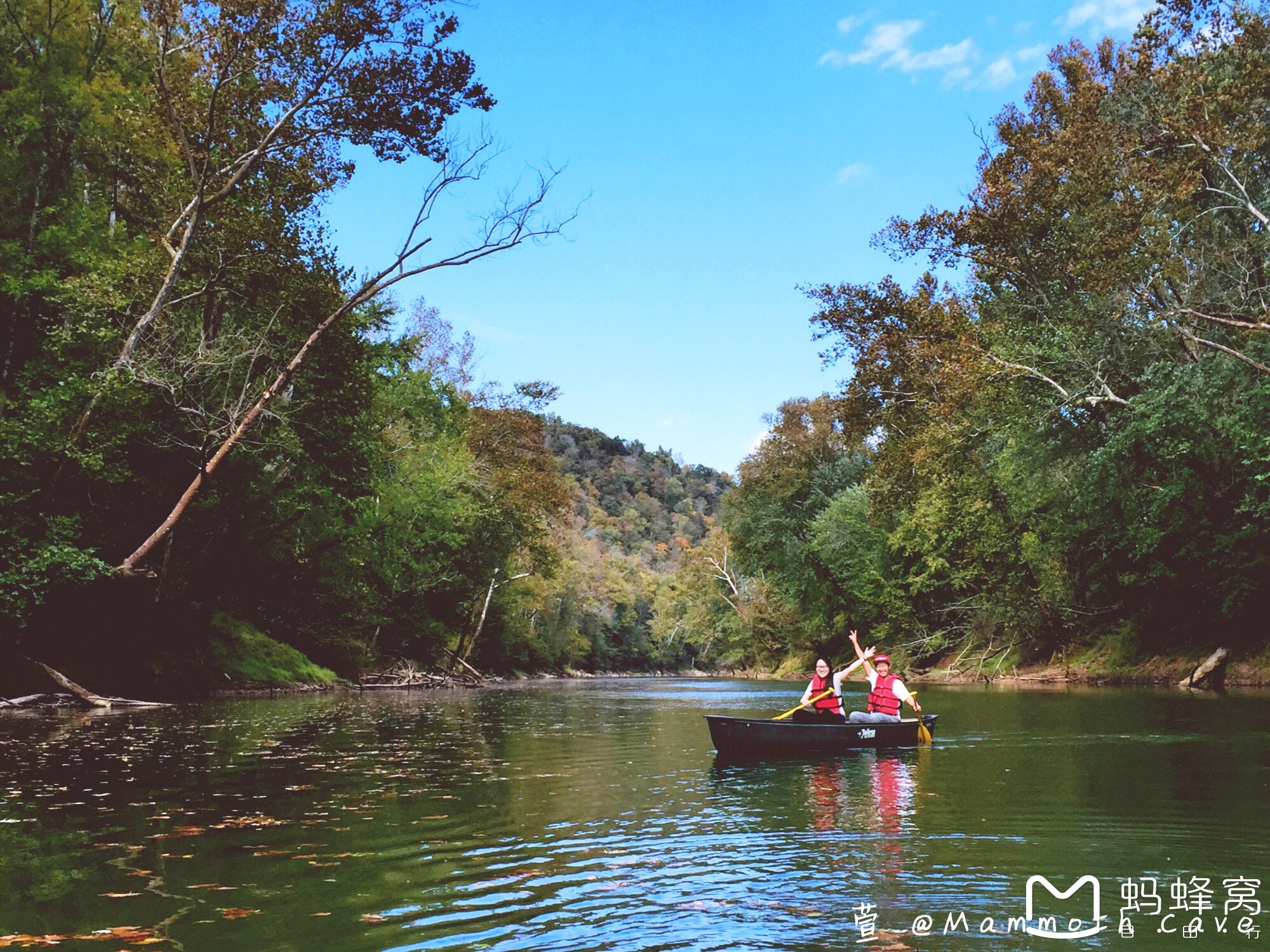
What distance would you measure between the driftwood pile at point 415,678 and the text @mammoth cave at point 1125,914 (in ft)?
106

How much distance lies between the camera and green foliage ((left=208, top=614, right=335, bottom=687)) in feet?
93.7

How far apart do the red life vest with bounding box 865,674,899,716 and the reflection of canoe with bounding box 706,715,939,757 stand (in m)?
0.49

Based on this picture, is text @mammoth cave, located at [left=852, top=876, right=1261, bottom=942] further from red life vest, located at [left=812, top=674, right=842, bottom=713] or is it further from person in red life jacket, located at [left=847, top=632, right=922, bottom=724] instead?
red life vest, located at [left=812, top=674, right=842, bottom=713]

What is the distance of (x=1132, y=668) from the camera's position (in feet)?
107

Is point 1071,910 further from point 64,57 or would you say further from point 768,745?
point 64,57

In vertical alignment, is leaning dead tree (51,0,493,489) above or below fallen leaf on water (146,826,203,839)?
above

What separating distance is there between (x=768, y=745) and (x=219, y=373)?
15.2 metres

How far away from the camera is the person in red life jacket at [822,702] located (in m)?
14.5

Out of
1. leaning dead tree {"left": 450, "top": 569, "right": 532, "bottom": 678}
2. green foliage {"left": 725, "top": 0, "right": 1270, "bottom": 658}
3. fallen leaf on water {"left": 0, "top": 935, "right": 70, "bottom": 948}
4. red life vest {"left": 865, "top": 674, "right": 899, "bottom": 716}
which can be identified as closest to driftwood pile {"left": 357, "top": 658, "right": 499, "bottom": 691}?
leaning dead tree {"left": 450, "top": 569, "right": 532, "bottom": 678}

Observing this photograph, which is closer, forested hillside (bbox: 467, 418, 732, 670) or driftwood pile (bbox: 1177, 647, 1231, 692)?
driftwood pile (bbox: 1177, 647, 1231, 692)

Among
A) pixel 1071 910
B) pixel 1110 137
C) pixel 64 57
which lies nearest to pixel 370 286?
pixel 64 57

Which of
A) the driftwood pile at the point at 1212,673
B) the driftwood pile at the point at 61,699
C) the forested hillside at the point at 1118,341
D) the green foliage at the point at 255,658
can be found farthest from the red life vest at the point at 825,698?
the green foliage at the point at 255,658

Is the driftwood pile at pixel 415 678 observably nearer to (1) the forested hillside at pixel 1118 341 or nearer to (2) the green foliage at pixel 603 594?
(2) the green foliage at pixel 603 594

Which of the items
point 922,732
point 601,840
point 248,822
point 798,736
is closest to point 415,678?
point 922,732
